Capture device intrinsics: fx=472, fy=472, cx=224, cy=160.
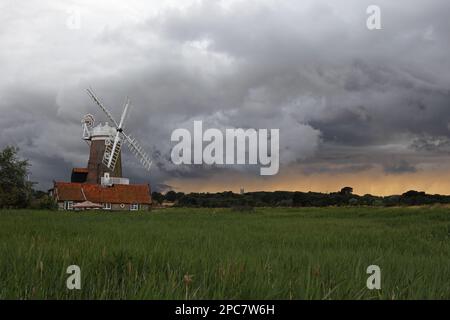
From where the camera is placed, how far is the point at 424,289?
183 inches

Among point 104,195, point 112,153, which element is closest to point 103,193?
point 104,195

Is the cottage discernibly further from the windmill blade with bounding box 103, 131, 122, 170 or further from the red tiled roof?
the windmill blade with bounding box 103, 131, 122, 170

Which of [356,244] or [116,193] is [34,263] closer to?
[356,244]

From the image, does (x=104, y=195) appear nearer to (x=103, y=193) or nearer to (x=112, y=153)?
(x=103, y=193)

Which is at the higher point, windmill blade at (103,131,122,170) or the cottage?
windmill blade at (103,131,122,170)

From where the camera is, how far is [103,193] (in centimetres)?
7356

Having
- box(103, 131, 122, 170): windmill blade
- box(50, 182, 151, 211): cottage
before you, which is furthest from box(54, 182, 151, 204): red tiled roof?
box(103, 131, 122, 170): windmill blade

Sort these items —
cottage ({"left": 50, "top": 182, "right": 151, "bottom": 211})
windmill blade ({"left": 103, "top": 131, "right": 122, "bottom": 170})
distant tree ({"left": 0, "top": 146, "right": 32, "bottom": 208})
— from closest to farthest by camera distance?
distant tree ({"left": 0, "top": 146, "right": 32, "bottom": 208}) < cottage ({"left": 50, "top": 182, "right": 151, "bottom": 211}) < windmill blade ({"left": 103, "top": 131, "right": 122, "bottom": 170})

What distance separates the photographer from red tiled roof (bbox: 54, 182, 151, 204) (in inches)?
2840

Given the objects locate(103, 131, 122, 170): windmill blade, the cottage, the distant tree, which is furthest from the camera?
locate(103, 131, 122, 170): windmill blade

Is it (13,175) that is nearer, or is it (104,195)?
(13,175)
